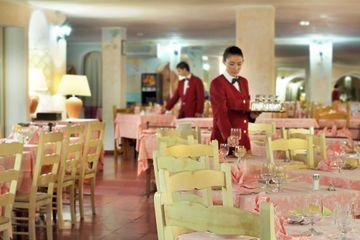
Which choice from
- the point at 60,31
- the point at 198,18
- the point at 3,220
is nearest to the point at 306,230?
the point at 3,220

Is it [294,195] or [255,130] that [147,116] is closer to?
[255,130]

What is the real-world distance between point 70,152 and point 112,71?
8.22 metres

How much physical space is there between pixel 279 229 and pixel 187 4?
29.3 ft

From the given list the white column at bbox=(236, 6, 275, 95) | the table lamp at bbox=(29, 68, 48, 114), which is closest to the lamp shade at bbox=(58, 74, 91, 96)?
the table lamp at bbox=(29, 68, 48, 114)

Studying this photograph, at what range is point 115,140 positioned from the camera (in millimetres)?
13828

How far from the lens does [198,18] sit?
13297 millimetres

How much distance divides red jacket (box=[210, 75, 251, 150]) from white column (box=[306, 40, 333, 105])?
40.7 feet

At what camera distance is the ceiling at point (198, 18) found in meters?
11.0

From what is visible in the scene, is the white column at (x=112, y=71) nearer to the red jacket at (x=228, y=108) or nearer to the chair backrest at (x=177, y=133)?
the chair backrest at (x=177, y=133)

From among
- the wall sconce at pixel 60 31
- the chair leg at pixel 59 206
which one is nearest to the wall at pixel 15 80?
the wall sconce at pixel 60 31

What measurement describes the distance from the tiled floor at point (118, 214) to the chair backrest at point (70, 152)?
0.51m

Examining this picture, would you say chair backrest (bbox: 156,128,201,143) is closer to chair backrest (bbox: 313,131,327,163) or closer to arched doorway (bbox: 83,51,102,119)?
chair backrest (bbox: 313,131,327,163)

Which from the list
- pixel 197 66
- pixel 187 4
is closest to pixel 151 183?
pixel 187 4

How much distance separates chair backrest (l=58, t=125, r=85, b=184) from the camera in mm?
6531
